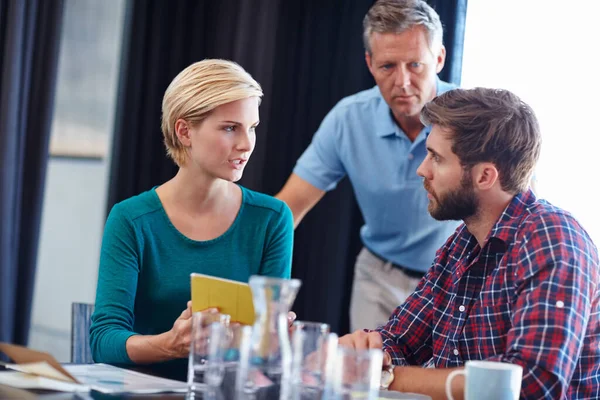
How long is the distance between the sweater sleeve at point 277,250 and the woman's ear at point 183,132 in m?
0.31

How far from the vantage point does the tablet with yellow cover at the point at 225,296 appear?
146 cm

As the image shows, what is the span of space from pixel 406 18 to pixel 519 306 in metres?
1.35

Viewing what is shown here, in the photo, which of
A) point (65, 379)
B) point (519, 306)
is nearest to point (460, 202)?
point (519, 306)

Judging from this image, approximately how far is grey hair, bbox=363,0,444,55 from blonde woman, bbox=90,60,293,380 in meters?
0.75

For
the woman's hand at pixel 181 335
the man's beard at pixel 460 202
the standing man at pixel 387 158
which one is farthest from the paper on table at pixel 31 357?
the standing man at pixel 387 158

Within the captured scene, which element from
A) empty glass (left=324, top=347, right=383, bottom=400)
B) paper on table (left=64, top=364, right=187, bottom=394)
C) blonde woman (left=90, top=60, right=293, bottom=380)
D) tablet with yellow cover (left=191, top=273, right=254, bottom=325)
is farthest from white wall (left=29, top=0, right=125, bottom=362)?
empty glass (left=324, top=347, right=383, bottom=400)

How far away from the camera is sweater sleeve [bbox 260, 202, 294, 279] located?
218cm

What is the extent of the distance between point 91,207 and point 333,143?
152cm

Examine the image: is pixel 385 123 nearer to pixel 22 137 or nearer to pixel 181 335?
pixel 181 335

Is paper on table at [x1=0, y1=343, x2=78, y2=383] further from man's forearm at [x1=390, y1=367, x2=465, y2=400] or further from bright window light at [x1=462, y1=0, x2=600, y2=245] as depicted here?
bright window light at [x1=462, y1=0, x2=600, y2=245]

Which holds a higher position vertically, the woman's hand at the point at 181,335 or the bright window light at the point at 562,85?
the bright window light at the point at 562,85

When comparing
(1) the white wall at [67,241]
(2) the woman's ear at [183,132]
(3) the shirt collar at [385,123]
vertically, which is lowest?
(1) the white wall at [67,241]

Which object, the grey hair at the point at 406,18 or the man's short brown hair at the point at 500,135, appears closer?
the man's short brown hair at the point at 500,135

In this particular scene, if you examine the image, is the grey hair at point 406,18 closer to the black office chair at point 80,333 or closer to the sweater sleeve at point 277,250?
the sweater sleeve at point 277,250
